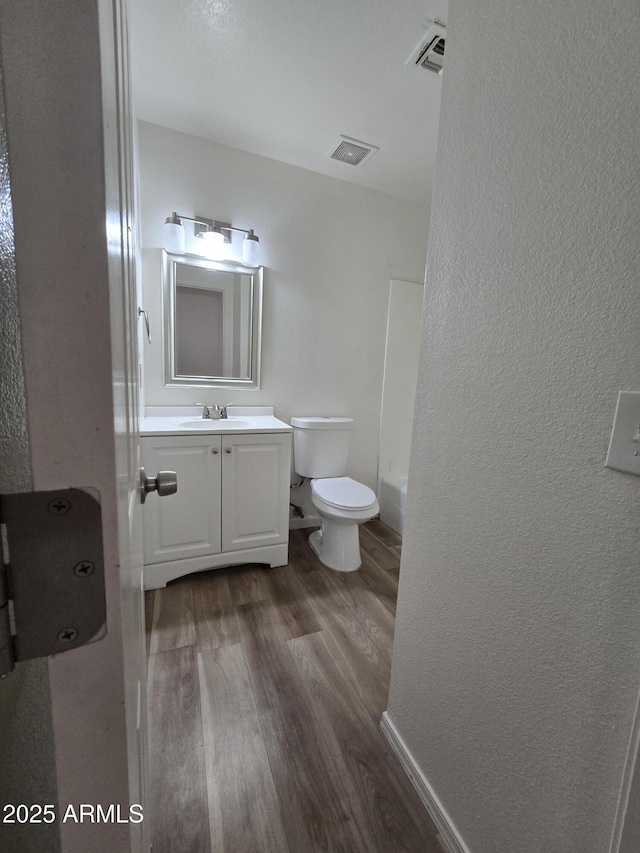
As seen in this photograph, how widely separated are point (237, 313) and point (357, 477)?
147 centimetres

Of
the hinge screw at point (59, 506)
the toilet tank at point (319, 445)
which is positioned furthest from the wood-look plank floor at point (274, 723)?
the hinge screw at point (59, 506)

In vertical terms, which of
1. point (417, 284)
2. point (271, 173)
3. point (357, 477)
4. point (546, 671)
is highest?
point (271, 173)

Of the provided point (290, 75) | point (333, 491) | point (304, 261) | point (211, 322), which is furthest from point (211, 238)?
point (333, 491)

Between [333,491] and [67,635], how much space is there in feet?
6.19

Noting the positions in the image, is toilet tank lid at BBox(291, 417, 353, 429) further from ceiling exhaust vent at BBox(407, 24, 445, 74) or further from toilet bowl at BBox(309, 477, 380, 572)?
ceiling exhaust vent at BBox(407, 24, 445, 74)

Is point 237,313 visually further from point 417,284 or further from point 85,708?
point 85,708

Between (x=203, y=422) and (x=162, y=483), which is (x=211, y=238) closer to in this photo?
(x=203, y=422)

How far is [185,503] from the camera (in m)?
1.80

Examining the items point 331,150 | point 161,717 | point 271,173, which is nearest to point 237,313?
point 271,173

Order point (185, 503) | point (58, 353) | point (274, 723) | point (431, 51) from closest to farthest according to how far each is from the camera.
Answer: point (58, 353) → point (274, 723) → point (431, 51) → point (185, 503)

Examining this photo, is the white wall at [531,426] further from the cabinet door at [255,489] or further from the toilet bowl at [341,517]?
the cabinet door at [255,489]

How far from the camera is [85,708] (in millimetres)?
247

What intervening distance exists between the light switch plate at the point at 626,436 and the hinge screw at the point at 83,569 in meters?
0.70

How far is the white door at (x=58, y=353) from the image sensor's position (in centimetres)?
20
